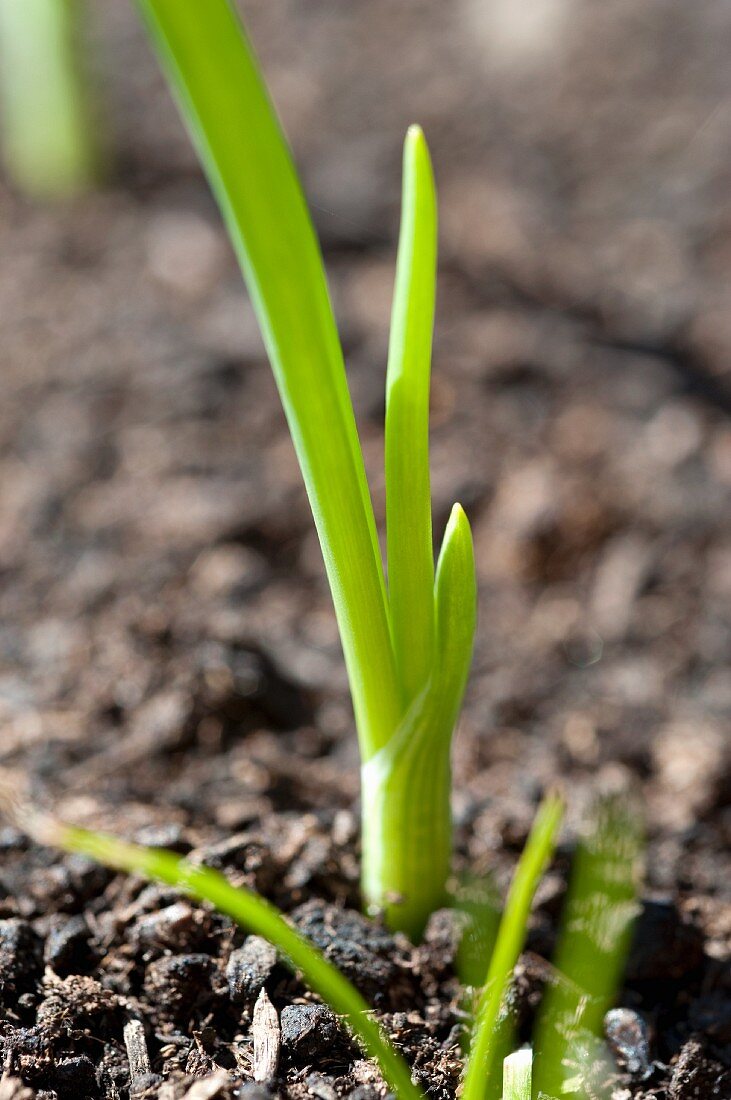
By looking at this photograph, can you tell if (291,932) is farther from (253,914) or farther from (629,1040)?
(629,1040)

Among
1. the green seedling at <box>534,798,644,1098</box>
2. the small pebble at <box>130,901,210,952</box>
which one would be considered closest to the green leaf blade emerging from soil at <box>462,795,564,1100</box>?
the green seedling at <box>534,798,644,1098</box>

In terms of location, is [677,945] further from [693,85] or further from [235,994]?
[693,85]

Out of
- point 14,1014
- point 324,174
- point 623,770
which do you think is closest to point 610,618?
point 623,770

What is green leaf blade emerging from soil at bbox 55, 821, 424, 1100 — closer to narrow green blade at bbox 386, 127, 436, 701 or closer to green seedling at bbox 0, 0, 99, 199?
narrow green blade at bbox 386, 127, 436, 701

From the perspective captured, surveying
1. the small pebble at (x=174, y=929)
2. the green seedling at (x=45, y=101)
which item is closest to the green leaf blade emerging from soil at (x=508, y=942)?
the small pebble at (x=174, y=929)

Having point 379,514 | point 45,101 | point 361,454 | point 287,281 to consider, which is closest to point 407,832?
point 361,454
